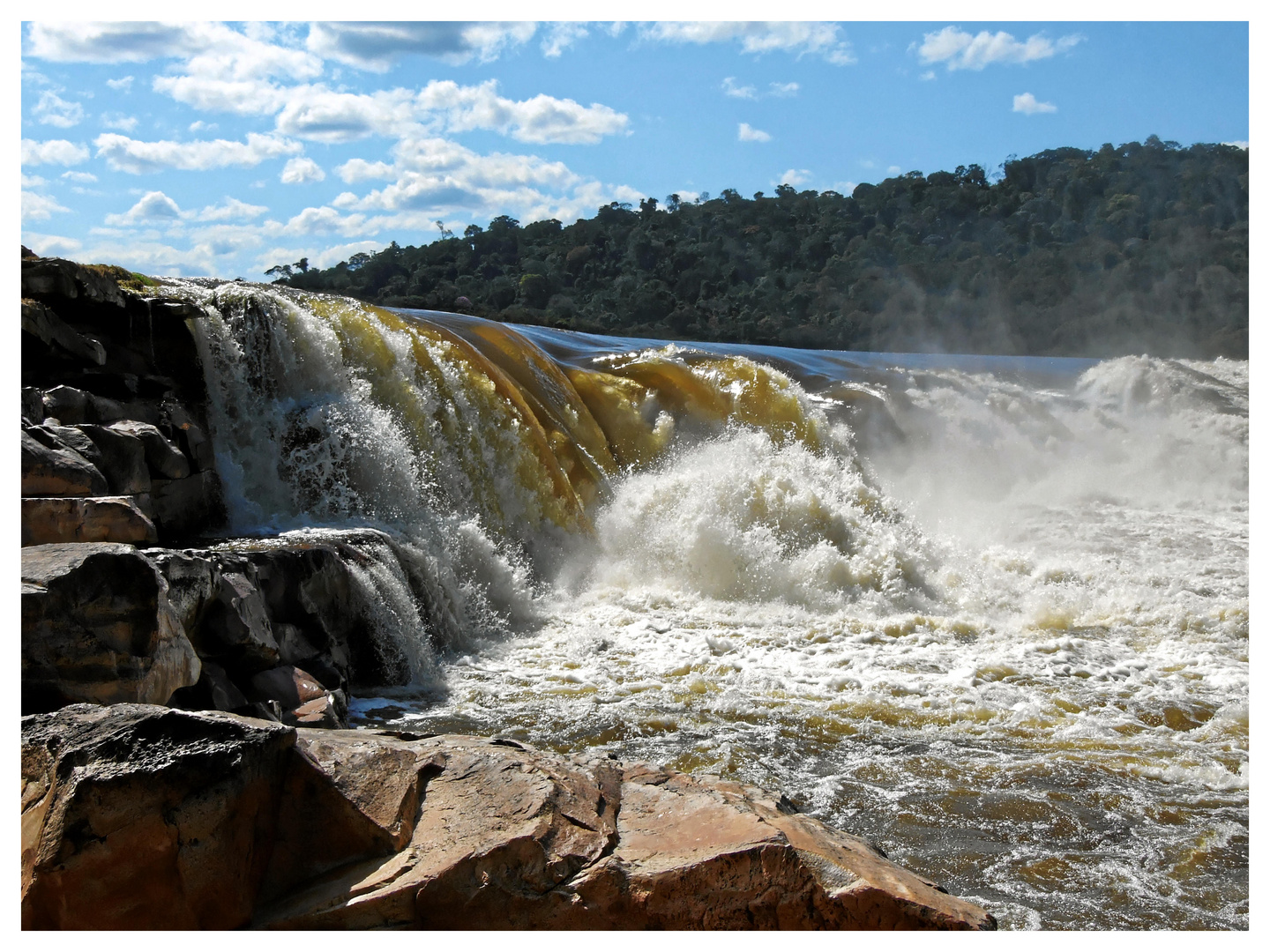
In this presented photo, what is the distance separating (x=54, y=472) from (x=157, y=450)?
1.60m

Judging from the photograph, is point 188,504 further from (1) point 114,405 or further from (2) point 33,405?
(2) point 33,405

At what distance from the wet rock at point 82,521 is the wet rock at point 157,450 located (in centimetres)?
156

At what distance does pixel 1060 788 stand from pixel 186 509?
552 cm

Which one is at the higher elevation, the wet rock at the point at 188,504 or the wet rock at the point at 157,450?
the wet rock at the point at 157,450

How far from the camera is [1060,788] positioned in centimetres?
475

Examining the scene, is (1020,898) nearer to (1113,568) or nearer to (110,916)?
(110,916)

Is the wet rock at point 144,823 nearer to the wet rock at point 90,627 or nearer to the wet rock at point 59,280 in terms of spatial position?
the wet rock at point 90,627

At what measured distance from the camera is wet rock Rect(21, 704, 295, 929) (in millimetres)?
2287

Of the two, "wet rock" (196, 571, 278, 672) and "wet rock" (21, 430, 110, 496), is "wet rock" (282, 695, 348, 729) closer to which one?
"wet rock" (196, 571, 278, 672)

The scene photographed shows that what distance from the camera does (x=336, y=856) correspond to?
98.5 inches

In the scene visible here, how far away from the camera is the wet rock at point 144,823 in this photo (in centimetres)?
229

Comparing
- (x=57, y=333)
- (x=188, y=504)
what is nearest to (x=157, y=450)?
(x=188, y=504)

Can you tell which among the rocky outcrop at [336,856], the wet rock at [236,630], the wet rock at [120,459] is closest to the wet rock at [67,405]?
the wet rock at [120,459]

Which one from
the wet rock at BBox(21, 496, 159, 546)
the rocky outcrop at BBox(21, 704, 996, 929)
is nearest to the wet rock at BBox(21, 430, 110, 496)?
the wet rock at BBox(21, 496, 159, 546)
